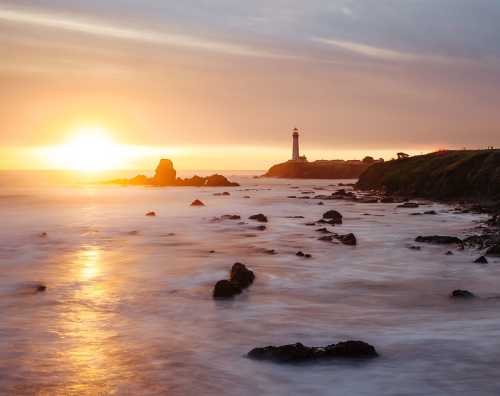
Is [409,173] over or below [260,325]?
over

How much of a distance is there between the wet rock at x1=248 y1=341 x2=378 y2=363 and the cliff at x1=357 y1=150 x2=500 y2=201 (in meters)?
37.9

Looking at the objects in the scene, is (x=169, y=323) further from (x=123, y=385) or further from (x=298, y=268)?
(x=298, y=268)

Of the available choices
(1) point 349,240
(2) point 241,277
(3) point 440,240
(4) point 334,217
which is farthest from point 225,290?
(4) point 334,217

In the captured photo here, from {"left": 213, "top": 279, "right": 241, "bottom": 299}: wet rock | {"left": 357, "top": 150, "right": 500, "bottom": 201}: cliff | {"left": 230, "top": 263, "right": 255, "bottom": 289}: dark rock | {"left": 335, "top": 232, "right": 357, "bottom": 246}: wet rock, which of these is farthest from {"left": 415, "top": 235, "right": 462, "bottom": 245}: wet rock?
{"left": 357, "top": 150, "right": 500, "bottom": 201}: cliff

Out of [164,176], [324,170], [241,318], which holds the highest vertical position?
[324,170]

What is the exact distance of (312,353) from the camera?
10117 millimetres

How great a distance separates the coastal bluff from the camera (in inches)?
4849

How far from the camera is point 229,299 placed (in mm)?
15461

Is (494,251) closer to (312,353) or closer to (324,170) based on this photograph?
(312,353)

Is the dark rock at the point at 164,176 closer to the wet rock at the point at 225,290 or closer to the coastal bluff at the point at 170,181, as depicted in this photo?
the coastal bluff at the point at 170,181

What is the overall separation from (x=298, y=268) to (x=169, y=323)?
8329 millimetres

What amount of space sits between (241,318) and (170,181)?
11554 centimetres

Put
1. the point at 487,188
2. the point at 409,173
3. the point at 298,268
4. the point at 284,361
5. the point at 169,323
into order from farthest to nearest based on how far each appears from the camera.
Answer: the point at 409,173, the point at 487,188, the point at 298,268, the point at 169,323, the point at 284,361

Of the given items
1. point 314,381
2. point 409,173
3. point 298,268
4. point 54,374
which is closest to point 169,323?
point 54,374
